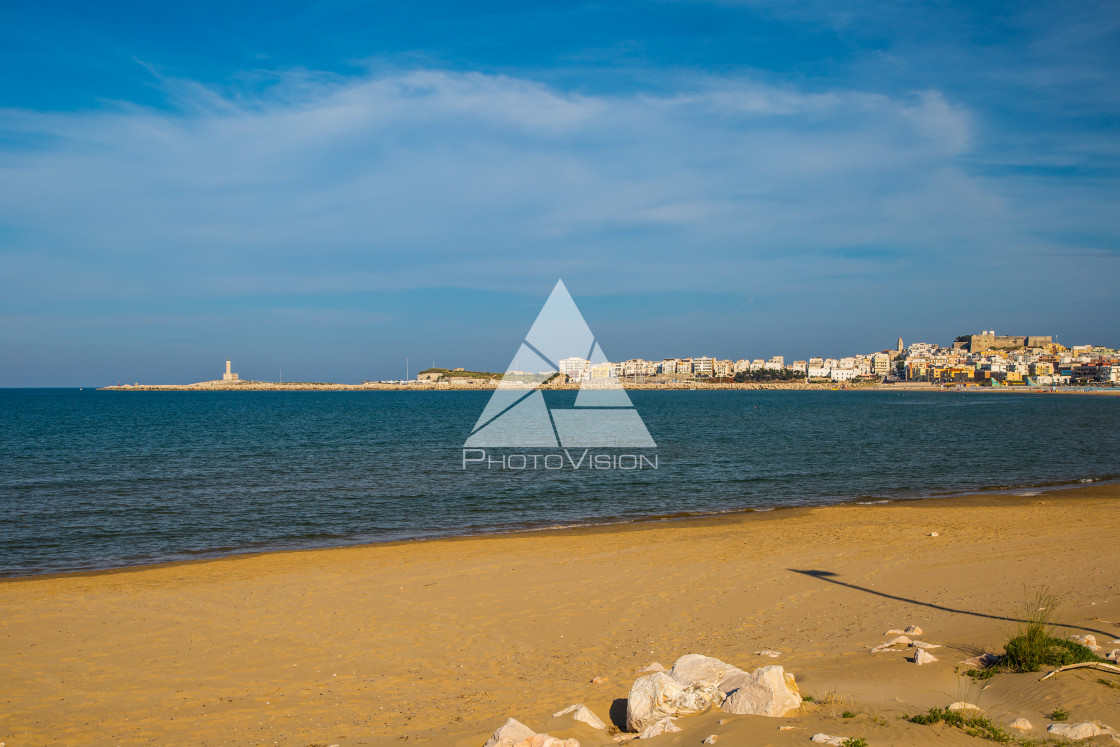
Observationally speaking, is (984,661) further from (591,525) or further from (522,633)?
(591,525)

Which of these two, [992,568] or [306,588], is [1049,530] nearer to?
[992,568]

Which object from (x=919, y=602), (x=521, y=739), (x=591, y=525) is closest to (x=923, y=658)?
(x=919, y=602)

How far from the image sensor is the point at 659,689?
5637 millimetres

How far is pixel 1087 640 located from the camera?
7.02m

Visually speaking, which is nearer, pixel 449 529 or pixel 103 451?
pixel 449 529

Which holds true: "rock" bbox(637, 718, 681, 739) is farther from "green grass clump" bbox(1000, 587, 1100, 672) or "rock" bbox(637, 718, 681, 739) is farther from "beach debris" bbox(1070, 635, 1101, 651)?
"beach debris" bbox(1070, 635, 1101, 651)

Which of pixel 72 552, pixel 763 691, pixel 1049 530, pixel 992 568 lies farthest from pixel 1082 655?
pixel 72 552

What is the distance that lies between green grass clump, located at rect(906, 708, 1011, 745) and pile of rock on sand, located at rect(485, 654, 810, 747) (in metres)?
0.93

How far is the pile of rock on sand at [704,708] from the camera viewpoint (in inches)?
190

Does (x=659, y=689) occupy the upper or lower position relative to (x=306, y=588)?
upper

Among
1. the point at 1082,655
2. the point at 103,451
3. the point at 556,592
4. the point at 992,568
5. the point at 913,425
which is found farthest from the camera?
the point at 913,425

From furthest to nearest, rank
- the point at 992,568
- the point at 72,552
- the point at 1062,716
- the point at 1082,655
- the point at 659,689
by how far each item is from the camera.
→ the point at 72,552 → the point at 992,568 → the point at 1082,655 → the point at 659,689 → the point at 1062,716

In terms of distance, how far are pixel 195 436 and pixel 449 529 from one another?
36951 mm

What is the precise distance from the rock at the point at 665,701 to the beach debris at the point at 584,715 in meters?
0.29
